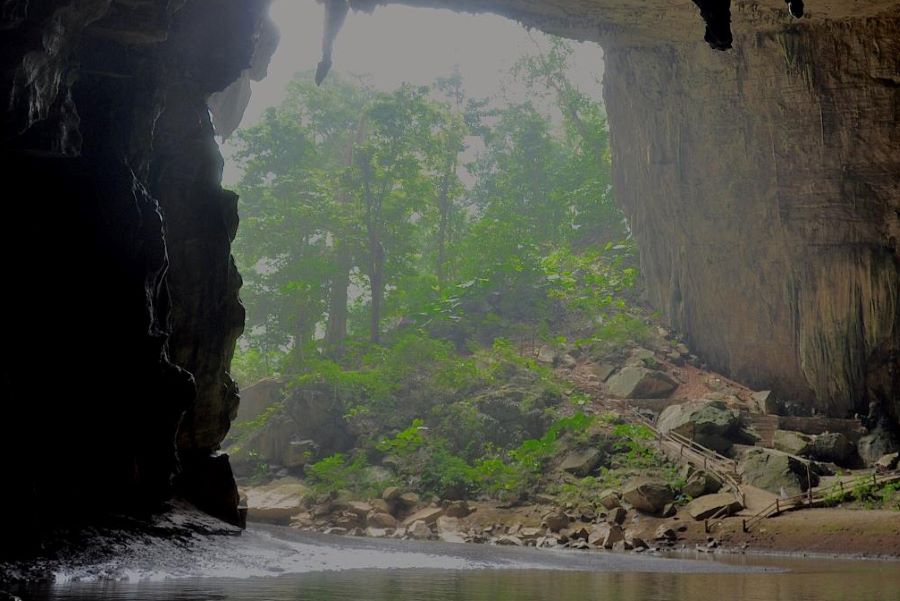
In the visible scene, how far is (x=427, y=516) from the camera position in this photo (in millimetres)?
24188

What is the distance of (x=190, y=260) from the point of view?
48.9 ft

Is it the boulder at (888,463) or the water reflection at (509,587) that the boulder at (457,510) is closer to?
the boulder at (888,463)

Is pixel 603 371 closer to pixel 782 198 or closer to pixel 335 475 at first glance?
pixel 782 198

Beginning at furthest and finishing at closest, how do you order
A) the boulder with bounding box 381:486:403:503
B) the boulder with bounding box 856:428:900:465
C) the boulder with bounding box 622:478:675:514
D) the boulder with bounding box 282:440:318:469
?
the boulder with bounding box 282:440:318:469 < the boulder with bounding box 381:486:403:503 < the boulder with bounding box 856:428:900:465 < the boulder with bounding box 622:478:675:514

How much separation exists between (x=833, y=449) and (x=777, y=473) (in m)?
2.47

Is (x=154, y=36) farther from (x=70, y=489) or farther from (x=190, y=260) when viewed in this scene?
(x=70, y=489)

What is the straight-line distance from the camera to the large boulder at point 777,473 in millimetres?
21609

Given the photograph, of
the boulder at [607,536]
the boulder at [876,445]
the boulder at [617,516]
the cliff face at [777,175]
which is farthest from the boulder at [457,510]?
the boulder at [876,445]

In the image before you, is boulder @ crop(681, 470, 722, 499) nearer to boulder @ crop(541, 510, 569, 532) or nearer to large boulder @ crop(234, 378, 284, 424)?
boulder @ crop(541, 510, 569, 532)

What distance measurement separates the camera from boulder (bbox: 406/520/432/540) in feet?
74.5

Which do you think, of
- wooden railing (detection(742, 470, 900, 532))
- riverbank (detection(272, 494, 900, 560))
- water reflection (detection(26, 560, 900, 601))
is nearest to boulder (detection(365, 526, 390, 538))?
riverbank (detection(272, 494, 900, 560))

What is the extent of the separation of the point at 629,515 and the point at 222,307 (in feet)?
41.1

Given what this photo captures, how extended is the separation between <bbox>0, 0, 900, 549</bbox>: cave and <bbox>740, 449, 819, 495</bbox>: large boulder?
13.7 feet

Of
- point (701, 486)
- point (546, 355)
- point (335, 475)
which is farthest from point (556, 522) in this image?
point (546, 355)
